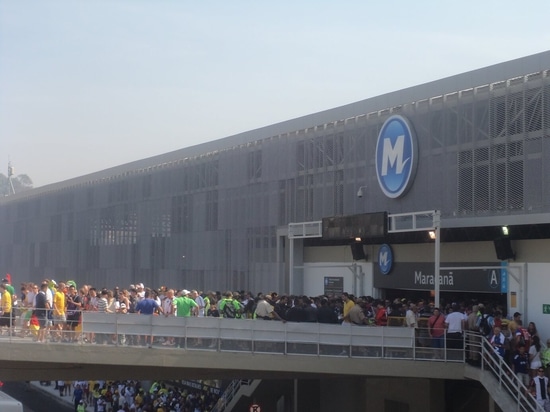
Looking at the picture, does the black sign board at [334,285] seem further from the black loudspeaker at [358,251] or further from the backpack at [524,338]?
the backpack at [524,338]

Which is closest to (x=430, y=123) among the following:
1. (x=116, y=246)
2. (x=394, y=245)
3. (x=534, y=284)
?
(x=394, y=245)

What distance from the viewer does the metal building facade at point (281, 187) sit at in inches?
1061

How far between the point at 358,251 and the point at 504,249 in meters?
8.46

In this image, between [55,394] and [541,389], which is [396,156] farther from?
[55,394]

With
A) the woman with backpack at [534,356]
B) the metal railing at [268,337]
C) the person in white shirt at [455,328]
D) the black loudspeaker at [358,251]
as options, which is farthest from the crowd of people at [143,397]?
the woman with backpack at [534,356]

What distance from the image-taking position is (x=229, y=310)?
25.6 m

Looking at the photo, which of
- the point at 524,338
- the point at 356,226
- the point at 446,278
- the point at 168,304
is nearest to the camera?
the point at 524,338

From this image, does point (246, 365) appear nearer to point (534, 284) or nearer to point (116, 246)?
point (534, 284)

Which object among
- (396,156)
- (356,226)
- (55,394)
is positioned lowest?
(55,394)

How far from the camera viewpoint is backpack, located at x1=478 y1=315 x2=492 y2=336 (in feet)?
73.8

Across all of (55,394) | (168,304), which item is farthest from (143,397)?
(168,304)

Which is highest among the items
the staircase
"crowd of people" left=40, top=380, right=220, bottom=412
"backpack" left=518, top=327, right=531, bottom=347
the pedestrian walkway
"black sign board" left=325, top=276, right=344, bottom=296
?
"black sign board" left=325, top=276, right=344, bottom=296

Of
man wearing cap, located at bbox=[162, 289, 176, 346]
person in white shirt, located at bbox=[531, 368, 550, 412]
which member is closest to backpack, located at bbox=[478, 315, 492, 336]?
person in white shirt, located at bbox=[531, 368, 550, 412]

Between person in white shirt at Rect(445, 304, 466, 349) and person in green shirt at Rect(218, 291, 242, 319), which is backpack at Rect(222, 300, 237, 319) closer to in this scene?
person in green shirt at Rect(218, 291, 242, 319)
